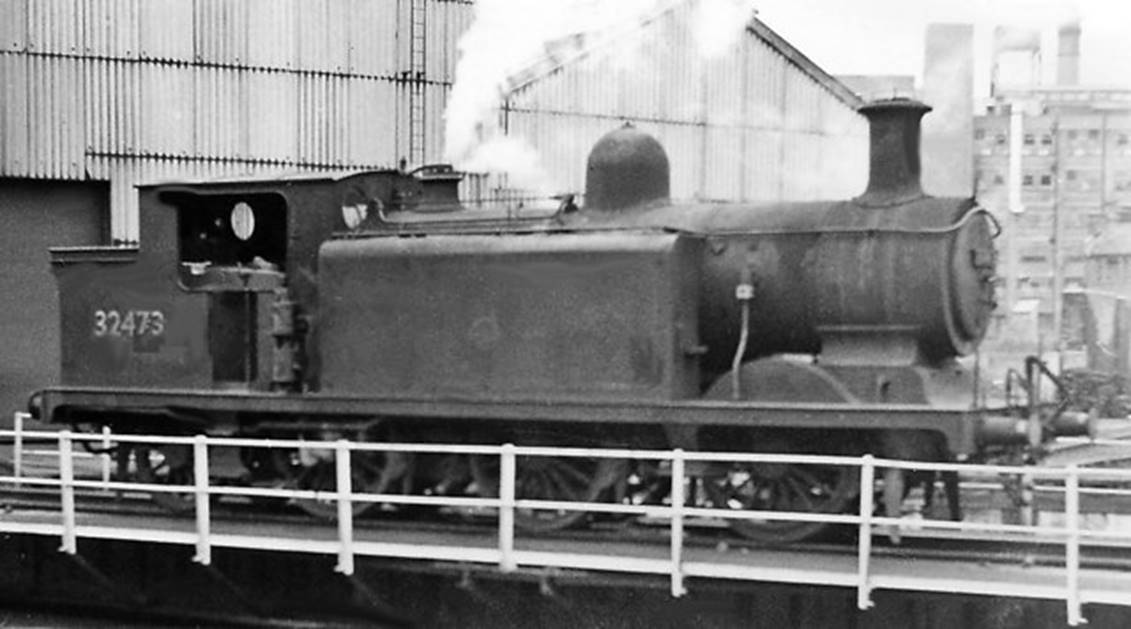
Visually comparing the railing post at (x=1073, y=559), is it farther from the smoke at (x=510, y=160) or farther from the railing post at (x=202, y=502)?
the smoke at (x=510, y=160)

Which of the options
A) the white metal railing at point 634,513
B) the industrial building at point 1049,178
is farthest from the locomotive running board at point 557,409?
the industrial building at point 1049,178

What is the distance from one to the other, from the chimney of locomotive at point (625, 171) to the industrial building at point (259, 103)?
7.62 metres

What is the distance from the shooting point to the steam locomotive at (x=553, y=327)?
1076cm

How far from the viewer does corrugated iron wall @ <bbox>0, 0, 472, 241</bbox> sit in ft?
63.8

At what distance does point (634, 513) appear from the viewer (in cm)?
1074

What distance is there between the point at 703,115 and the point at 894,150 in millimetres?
10610

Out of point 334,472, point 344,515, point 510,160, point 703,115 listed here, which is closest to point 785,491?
point 344,515

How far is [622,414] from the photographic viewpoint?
11.2 m

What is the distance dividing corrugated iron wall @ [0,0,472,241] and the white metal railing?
816cm

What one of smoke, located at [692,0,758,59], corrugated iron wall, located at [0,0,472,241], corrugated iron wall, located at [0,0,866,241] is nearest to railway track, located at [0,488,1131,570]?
corrugated iron wall, located at [0,0,472,241]

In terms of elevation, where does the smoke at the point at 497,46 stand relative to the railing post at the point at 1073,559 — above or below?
above

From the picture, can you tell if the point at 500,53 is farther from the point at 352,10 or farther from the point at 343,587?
the point at 343,587

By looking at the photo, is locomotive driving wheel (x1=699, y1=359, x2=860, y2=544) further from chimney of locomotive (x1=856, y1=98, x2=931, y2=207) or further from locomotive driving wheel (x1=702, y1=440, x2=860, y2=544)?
chimney of locomotive (x1=856, y1=98, x2=931, y2=207)

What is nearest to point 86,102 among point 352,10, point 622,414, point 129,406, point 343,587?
point 352,10
